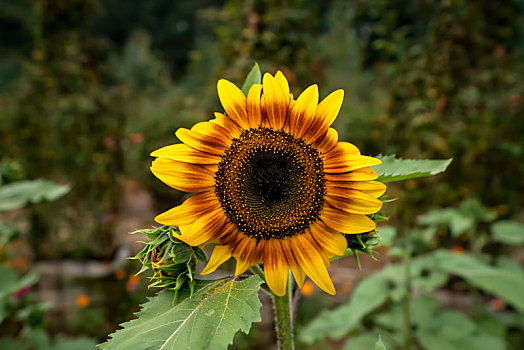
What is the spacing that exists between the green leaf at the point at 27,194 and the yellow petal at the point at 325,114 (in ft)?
3.85

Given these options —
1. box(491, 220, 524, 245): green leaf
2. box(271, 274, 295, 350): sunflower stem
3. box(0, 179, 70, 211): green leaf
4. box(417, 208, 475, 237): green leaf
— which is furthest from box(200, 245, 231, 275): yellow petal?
box(491, 220, 524, 245): green leaf

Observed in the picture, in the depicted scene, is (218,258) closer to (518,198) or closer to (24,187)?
(24,187)

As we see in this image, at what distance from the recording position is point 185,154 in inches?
20.9

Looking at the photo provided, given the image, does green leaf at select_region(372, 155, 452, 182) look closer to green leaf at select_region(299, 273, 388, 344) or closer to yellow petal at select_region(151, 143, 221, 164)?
yellow petal at select_region(151, 143, 221, 164)

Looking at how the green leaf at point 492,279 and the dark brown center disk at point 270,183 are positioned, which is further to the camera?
the green leaf at point 492,279

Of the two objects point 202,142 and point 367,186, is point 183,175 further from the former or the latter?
point 367,186

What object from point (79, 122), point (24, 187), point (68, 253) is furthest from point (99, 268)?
point (24, 187)

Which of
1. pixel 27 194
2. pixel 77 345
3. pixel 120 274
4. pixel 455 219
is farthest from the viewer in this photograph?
pixel 120 274

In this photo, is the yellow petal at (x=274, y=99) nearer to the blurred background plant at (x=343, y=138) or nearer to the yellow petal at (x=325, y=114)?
the yellow petal at (x=325, y=114)

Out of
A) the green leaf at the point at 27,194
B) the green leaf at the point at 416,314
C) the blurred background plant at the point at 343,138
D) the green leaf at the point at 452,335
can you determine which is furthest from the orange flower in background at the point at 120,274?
the green leaf at the point at 452,335

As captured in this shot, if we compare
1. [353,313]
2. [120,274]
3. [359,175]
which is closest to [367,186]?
[359,175]

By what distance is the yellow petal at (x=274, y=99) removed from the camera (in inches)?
21.1

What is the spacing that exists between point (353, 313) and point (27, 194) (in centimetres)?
128

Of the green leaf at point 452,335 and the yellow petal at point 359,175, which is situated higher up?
the yellow petal at point 359,175
